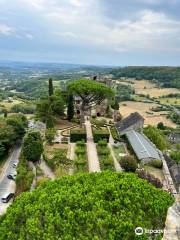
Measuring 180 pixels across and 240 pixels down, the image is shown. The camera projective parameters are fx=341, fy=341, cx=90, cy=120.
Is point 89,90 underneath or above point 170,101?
above

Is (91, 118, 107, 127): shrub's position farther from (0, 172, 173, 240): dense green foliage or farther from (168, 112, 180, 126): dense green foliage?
(168, 112, 180, 126): dense green foliage

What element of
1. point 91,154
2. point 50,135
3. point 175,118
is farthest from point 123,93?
point 91,154

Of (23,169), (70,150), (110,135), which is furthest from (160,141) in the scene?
(23,169)

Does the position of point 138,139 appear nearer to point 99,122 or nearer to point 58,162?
point 58,162

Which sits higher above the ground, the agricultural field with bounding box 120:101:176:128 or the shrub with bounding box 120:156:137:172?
the shrub with bounding box 120:156:137:172

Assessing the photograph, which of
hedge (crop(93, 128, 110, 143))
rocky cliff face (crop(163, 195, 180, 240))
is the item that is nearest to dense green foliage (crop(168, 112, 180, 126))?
hedge (crop(93, 128, 110, 143))

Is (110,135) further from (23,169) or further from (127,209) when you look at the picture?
(127,209)
